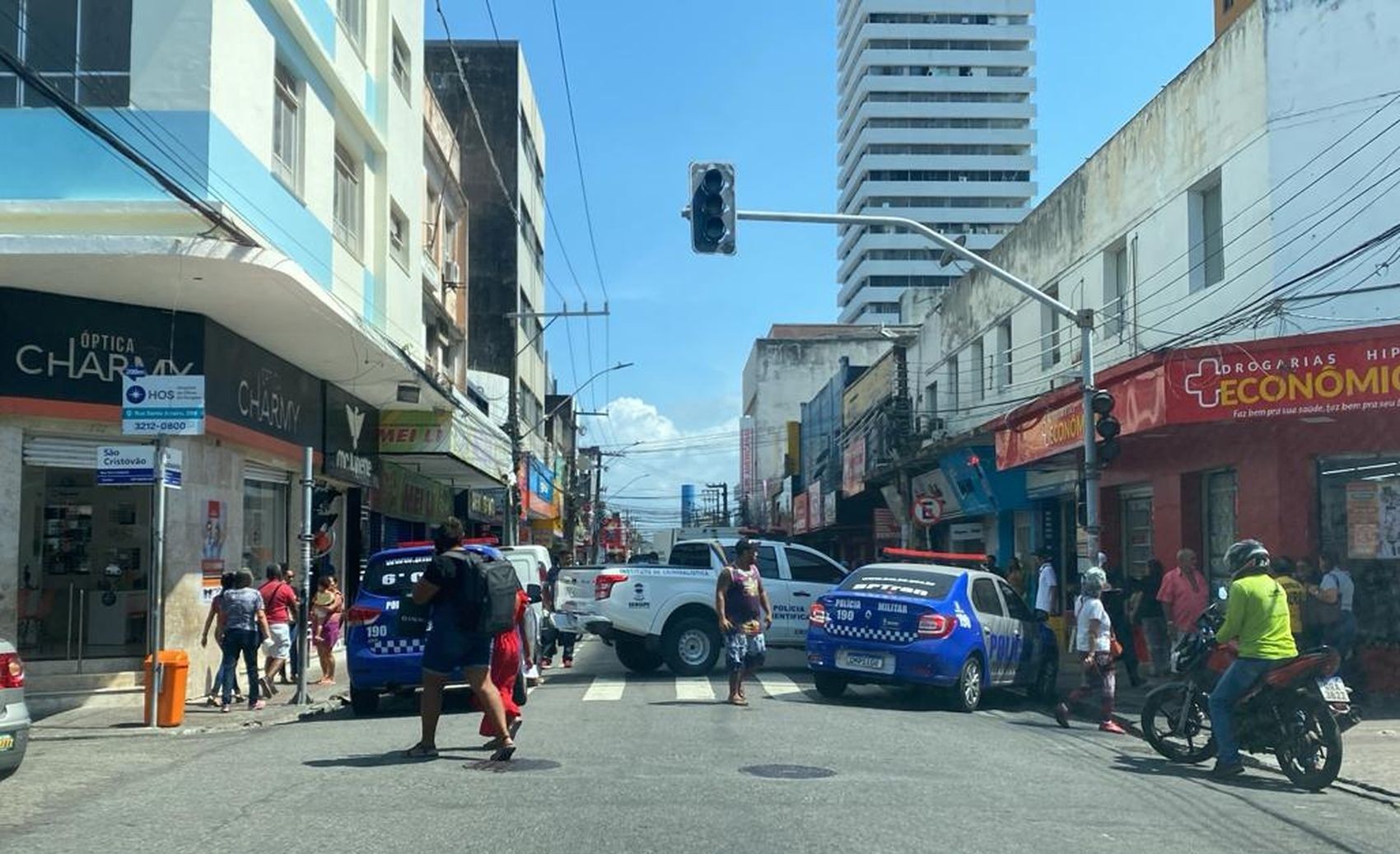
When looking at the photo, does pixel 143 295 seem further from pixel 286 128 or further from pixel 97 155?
pixel 286 128

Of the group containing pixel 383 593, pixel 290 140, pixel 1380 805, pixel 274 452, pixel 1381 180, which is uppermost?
pixel 290 140

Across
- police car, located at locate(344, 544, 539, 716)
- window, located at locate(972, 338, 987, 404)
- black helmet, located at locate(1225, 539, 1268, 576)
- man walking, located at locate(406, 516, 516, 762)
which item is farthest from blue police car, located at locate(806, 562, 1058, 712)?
window, located at locate(972, 338, 987, 404)

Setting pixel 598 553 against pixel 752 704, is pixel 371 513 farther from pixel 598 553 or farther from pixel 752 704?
pixel 598 553

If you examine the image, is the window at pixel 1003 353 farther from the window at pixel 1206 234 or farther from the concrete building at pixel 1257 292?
the window at pixel 1206 234

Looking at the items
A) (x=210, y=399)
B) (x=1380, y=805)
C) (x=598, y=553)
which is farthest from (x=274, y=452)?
(x=598, y=553)

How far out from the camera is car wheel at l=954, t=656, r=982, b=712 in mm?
14406

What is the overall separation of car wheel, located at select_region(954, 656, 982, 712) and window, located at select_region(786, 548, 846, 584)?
202 inches

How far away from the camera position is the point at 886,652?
14438 mm

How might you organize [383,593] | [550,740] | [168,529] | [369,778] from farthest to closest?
[168,529] → [383,593] → [550,740] → [369,778]

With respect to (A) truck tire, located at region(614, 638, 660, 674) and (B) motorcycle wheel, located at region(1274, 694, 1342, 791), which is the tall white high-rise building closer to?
(A) truck tire, located at region(614, 638, 660, 674)

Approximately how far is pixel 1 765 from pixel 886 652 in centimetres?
878

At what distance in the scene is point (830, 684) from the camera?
15203 millimetres

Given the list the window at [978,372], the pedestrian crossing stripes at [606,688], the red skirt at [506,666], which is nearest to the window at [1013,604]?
the pedestrian crossing stripes at [606,688]

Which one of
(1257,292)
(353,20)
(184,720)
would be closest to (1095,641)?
(1257,292)
